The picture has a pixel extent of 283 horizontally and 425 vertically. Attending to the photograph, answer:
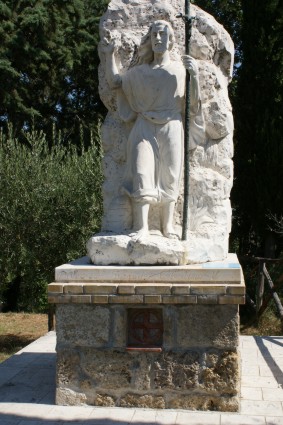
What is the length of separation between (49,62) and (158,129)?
10705mm

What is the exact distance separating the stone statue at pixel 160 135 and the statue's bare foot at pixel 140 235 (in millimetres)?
11

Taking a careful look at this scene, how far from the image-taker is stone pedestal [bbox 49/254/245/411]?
3.92 metres

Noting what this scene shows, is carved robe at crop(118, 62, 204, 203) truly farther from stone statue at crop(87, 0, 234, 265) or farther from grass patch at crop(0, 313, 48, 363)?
grass patch at crop(0, 313, 48, 363)

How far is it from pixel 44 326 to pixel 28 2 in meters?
7.85

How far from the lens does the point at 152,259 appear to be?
13.4ft

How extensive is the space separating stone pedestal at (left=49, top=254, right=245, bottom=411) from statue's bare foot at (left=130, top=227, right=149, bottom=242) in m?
0.25

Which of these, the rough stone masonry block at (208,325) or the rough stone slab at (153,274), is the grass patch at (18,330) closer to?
the rough stone slab at (153,274)

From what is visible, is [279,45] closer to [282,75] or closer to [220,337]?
[282,75]

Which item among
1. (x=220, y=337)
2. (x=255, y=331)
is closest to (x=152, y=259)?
(x=220, y=337)

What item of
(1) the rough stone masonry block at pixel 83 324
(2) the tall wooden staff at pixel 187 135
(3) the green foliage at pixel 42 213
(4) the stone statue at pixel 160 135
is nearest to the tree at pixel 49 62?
(3) the green foliage at pixel 42 213

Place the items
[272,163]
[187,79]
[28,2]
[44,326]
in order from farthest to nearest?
[28,2] < [272,163] < [44,326] < [187,79]

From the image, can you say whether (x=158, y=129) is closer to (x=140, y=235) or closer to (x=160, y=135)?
(x=160, y=135)

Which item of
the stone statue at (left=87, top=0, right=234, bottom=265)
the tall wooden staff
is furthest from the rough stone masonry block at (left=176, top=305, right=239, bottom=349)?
the tall wooden staff

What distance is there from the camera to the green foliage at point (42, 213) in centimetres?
875
